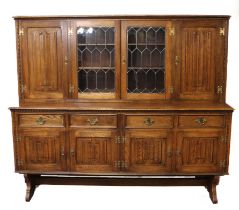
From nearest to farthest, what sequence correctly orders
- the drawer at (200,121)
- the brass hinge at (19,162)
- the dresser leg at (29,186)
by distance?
the drawer at (200,121) < the brass hinge at (19,162) < the dresser leg at (29,186)

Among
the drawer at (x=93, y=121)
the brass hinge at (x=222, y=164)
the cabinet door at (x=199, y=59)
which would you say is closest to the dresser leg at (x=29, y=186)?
the drawer at (x=93, y=121)

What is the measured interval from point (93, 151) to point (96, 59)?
906 millimetres

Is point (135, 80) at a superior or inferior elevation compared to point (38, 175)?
superior

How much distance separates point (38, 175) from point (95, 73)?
1257mm

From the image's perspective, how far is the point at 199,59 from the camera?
10.6ft

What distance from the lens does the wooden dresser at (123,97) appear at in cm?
317

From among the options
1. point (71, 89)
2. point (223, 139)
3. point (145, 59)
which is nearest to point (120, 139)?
point (71, 89)

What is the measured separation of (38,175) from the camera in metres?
3.58

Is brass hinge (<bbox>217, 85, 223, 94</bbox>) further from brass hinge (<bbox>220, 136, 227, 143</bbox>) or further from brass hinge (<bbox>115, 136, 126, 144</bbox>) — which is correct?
brass hinge (<bbox>115, 136, 126, 144</bbox>)

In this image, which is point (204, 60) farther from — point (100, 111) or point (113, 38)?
point (100, 111)

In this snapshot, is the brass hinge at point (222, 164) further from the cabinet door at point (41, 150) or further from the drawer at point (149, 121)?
the cabinet door at point (41, 150)

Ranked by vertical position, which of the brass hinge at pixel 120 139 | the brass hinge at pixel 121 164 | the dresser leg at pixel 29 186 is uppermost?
the brass hinge at pixel 120 139

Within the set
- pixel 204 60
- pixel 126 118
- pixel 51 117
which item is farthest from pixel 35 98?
pixel 204 60
